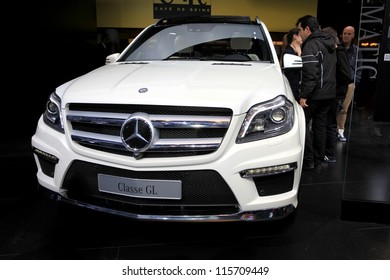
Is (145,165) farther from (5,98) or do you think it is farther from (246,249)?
(5,98)

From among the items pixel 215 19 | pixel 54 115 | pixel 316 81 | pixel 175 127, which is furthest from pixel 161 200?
pixel 316 81

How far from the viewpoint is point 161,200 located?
203 cm

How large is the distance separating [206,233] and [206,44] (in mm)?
1612

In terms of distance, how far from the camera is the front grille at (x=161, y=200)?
6.46 ft

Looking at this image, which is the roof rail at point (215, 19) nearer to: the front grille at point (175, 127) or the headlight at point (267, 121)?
the headlight at point (267, 121)

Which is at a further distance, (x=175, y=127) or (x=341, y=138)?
(x=341, y=138)

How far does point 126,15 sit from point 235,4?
2722 millimetres

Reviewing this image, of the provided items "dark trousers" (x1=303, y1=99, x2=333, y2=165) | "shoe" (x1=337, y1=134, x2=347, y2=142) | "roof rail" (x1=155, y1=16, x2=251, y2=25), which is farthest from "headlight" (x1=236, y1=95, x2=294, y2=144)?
"shoe" (x1=337, y1=134, x2=347, y2=142)

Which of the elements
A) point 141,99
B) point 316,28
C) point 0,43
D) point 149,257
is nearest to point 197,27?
point 316,28

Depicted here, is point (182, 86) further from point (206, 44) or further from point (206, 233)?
point (206, 44)

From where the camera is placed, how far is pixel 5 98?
5441mm

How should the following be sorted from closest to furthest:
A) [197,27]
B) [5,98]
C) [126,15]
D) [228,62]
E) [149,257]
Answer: [149,257], [228,62], [197,27], [5,98], [126,15]

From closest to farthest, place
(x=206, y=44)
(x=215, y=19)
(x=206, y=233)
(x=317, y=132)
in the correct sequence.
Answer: (x=206, y=233) → (x=206, y=44) → (x=215, y=19) → (x=317, y=132)

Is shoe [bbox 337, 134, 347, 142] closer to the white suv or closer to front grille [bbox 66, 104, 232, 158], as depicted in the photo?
the white suv
